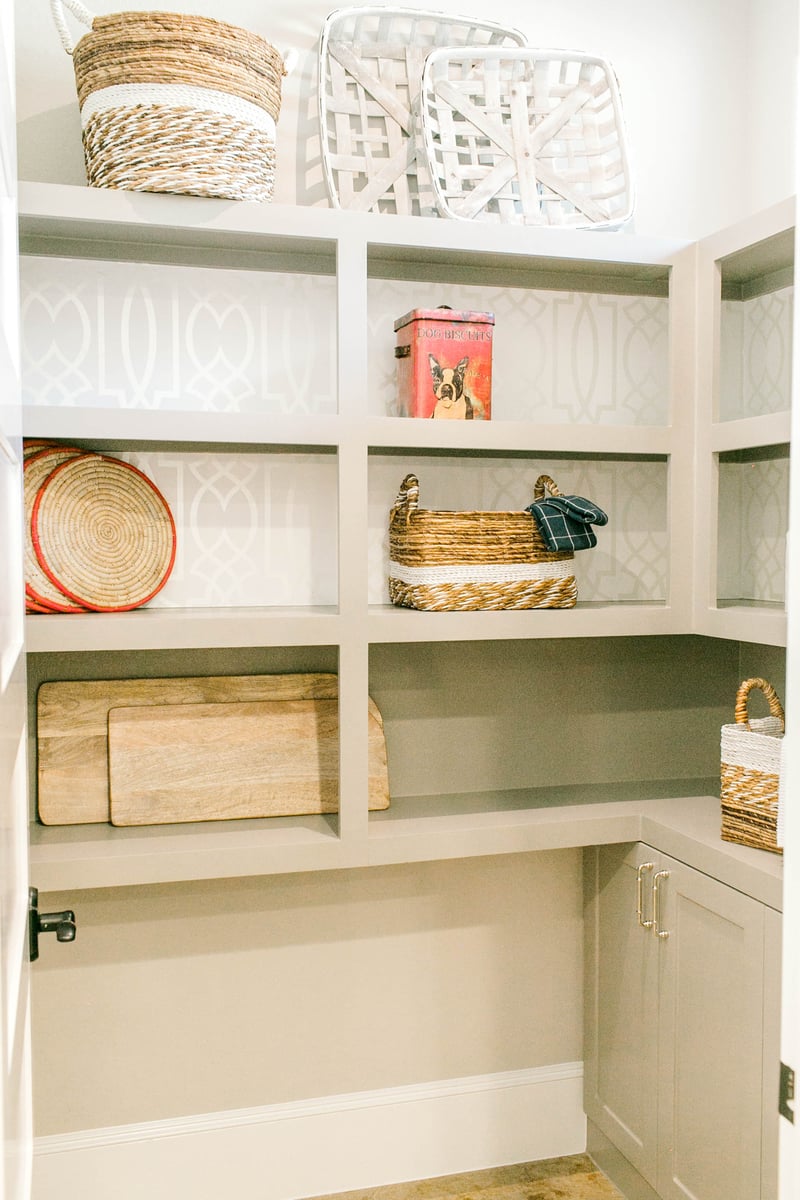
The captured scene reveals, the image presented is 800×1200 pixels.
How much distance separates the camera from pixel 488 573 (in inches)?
79.0

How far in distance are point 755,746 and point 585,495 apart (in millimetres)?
741

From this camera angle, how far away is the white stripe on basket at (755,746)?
1.81 m

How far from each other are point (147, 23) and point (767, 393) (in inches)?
59.5

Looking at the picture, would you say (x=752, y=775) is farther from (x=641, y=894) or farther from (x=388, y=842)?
(x=388, y=842)

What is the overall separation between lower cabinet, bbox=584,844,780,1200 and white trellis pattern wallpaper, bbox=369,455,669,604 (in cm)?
64

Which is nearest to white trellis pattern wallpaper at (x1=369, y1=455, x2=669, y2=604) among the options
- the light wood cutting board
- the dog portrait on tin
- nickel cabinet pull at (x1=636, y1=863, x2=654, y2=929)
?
the dog portrait on tin

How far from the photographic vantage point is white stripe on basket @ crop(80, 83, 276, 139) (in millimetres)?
1649

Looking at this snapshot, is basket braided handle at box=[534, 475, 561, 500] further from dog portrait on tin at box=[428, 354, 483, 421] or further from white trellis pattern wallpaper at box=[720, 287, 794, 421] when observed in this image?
white trellis pattern wallpaper at box=[720, 287, 794, 421]

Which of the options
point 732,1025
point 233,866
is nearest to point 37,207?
point 233,866

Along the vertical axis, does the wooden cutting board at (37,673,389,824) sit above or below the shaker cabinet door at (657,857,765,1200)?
above

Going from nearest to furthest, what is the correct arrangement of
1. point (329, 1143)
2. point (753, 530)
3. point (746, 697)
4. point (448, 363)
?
point (746, 697), point (448, 363), point (329, 1143), point (753, 530)

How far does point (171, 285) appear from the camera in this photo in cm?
205

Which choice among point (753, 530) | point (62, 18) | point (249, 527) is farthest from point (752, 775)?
point (62, 18)

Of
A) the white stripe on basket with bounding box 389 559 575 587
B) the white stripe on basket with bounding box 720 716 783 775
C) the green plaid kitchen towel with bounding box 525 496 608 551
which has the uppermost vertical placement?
the green plaid kitchen towel with bounding box 525 496 608 551
